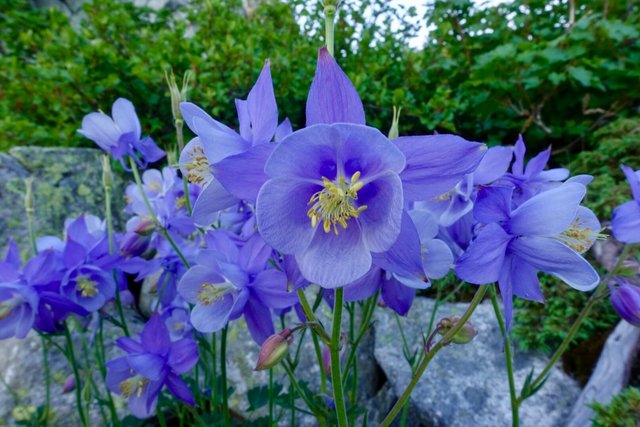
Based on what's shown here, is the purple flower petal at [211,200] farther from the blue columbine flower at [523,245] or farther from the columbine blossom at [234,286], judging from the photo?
the blue columbine flower at [523,245]

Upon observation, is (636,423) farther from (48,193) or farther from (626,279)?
(48,193)

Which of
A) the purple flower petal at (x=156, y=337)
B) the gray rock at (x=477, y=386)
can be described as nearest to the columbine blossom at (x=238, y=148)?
the purple flower petal at (x=156, y=337)

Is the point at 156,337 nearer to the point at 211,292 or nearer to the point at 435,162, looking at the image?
the point at 211,292

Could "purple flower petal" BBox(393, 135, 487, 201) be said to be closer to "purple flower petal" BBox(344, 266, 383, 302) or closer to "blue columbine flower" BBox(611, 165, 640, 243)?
"purple flower petal" BBox(344, 266, 383, 302)

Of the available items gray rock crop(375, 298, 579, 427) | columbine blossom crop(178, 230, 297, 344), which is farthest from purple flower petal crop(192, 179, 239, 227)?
gray rock crop(375, 298, 579, 427)

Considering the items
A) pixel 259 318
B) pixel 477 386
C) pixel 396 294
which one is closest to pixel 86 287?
pixel 259 318

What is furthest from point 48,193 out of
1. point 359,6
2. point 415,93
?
point 359,6
